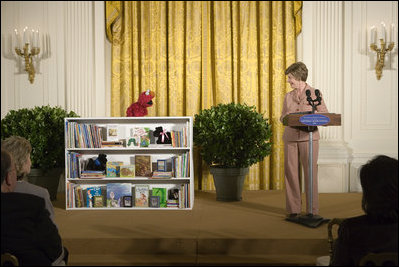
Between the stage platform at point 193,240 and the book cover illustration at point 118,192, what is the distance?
50 centimetres

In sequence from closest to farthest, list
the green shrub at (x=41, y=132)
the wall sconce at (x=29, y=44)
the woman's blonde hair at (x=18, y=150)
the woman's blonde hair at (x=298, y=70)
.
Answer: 1. the woman's blonde hair at (x=18, y=150)
2. the woman's blonde hair at (x=298, y=70)
3. the green shrub at (x=41, y=132)
4. the wall sconce at (x=29, y=44)

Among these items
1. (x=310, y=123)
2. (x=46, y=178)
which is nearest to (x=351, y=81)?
(x=310, y=123)

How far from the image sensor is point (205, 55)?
20.8 ft

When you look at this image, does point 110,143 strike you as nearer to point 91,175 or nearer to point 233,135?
point 91,175

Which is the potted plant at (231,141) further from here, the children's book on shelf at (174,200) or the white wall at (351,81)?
the white wall at (351,81)

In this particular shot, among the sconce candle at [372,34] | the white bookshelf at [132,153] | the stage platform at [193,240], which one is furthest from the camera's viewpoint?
the sconce candle at [372,34]

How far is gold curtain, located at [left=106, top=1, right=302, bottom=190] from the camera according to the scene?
20.5 ft

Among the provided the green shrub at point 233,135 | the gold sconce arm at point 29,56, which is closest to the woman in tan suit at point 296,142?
the green shrub at point 233,135

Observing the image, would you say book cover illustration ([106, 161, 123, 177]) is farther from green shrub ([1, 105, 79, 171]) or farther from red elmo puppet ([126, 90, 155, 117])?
green shrub ([1, 105, 79, 171])

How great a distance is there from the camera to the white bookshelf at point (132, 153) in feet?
16.6

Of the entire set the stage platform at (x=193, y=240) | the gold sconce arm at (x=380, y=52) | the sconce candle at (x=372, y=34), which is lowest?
the stage platform at (x=193, y=240)

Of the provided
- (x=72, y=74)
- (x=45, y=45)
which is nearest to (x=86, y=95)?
(x=72, y=74)

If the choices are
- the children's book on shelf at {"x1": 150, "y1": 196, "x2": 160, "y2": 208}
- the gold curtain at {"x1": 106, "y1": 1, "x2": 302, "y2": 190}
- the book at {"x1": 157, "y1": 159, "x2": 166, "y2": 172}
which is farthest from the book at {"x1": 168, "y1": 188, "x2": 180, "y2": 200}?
the gold curtain at {"x1": 106, "y1": 1, "x2": 302, "y2": 190}

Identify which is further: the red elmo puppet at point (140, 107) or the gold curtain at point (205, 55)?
the gold curtain at point (205, 55)
